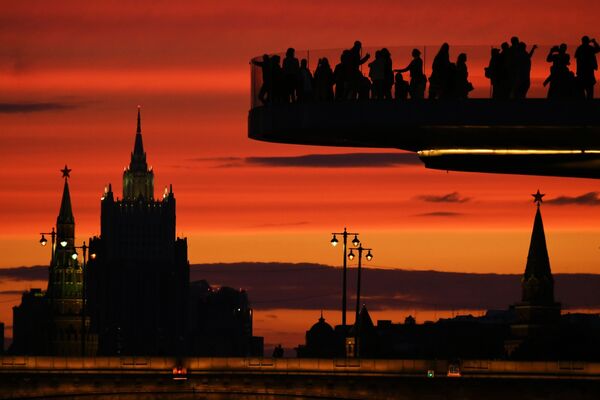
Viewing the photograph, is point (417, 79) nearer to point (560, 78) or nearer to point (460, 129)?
point (460, 129)

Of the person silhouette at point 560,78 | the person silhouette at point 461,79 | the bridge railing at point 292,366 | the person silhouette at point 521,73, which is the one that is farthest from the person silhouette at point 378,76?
the bridge railing at point 292,366

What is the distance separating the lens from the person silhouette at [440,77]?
73.4 metres

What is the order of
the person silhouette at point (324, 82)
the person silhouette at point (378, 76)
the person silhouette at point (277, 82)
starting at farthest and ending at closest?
the person silhouette at point (277, 82)
the person silhouette at point (324, 82)
the person silhouette at point (378, 76)

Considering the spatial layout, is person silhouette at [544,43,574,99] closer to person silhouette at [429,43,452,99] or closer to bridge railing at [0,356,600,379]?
person silhouette at [429,43,452,99]

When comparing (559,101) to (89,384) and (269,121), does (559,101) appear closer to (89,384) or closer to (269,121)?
(269,121)

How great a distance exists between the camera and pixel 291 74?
75125 millimetres

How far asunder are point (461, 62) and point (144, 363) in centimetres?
5393

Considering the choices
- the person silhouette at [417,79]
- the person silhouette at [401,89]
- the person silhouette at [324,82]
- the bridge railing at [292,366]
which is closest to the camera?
the person silhouette at [417,79]

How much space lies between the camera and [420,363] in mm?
122188

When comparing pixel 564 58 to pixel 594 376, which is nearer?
pixel 564 58

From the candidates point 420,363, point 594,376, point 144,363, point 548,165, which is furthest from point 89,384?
point 548,165

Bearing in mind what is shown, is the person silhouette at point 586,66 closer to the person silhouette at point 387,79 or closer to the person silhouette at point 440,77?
the person silhouette at point 440,77

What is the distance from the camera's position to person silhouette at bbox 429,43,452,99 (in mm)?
73375

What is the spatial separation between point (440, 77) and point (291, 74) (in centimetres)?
437
